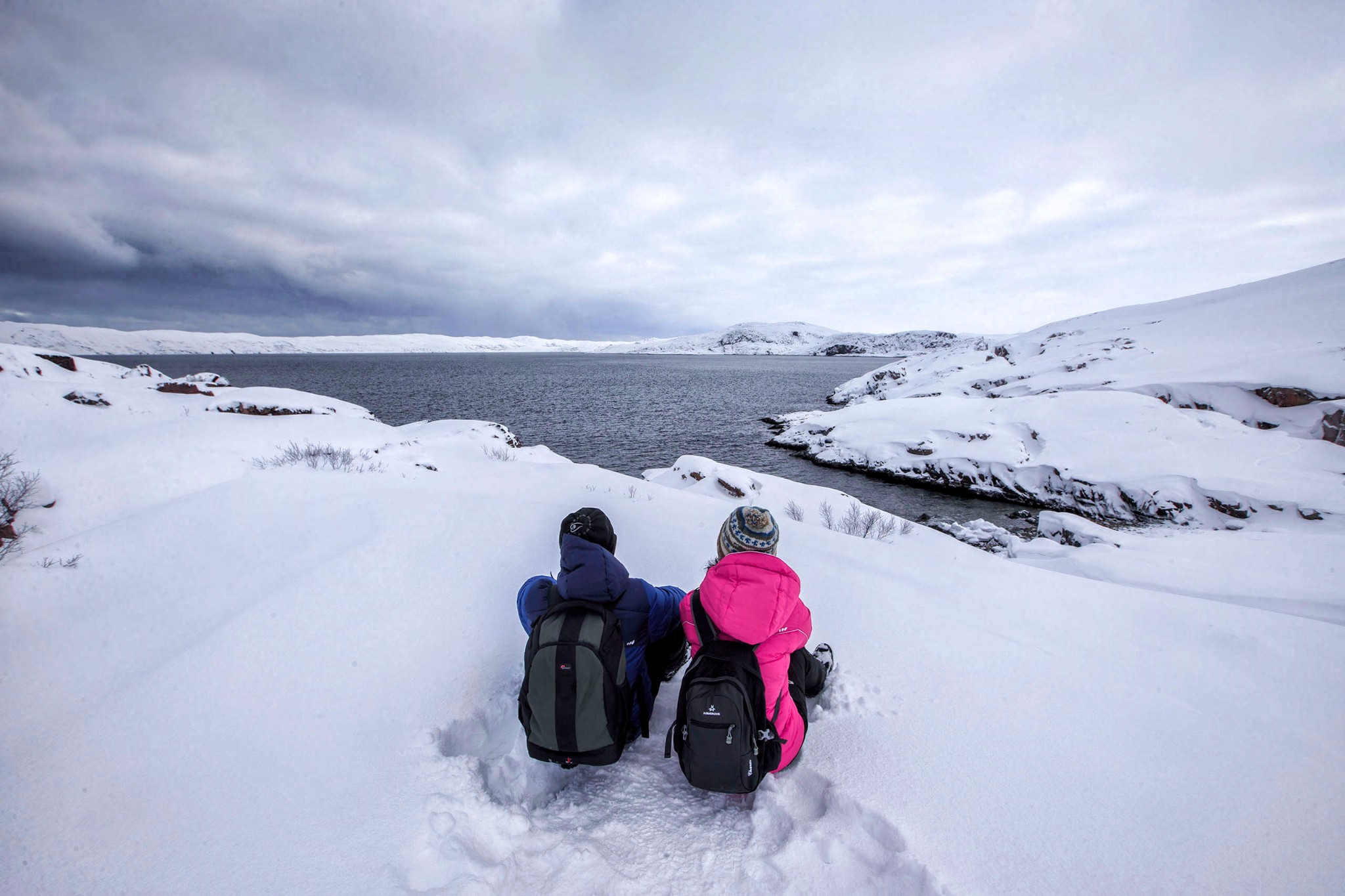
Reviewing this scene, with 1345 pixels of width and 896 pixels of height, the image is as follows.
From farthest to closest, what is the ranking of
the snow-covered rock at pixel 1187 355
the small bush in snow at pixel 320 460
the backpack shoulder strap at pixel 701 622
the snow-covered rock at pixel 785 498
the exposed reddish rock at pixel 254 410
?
1. the snow-covered rock at pixel 1187 355
2. the exposed reddish rock at pixel 254 410
3. the small bush in snow at pixel 320 460
4. the snow-covered rock at pixel 785 498
5. the backpack shoulder strap at pixel 701 622

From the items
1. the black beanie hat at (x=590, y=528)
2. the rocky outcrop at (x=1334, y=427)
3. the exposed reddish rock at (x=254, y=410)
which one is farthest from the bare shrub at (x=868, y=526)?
the exposed reddish rock at (x=254, y=410)

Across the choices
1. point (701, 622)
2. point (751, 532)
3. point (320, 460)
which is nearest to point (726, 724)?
point (701, 622)

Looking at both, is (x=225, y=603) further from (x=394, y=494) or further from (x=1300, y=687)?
(x=1300, y=687)

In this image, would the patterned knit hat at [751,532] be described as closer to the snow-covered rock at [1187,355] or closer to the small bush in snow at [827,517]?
the small bush in snow at [827,517]

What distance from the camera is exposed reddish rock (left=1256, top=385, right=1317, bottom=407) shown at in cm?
1931

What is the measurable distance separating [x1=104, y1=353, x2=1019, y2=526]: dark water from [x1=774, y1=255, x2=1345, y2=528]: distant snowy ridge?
2.38 metres

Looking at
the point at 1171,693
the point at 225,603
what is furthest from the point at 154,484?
the point at 1171,693

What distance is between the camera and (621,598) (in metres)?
3.07

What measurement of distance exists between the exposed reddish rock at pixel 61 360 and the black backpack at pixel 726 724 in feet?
102

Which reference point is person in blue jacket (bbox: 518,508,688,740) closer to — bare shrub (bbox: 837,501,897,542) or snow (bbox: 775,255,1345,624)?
bare shrub (bbox: 837,501,897,542)

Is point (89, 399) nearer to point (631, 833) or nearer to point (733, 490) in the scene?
point (733, 490)

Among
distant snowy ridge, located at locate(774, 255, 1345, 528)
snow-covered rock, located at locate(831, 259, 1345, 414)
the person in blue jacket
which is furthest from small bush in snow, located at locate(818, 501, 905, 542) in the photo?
snow-covered rock, located at locate(831, 259, 1345, 414)

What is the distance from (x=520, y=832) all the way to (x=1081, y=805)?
10.6ft

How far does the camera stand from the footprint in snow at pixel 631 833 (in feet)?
7.70
